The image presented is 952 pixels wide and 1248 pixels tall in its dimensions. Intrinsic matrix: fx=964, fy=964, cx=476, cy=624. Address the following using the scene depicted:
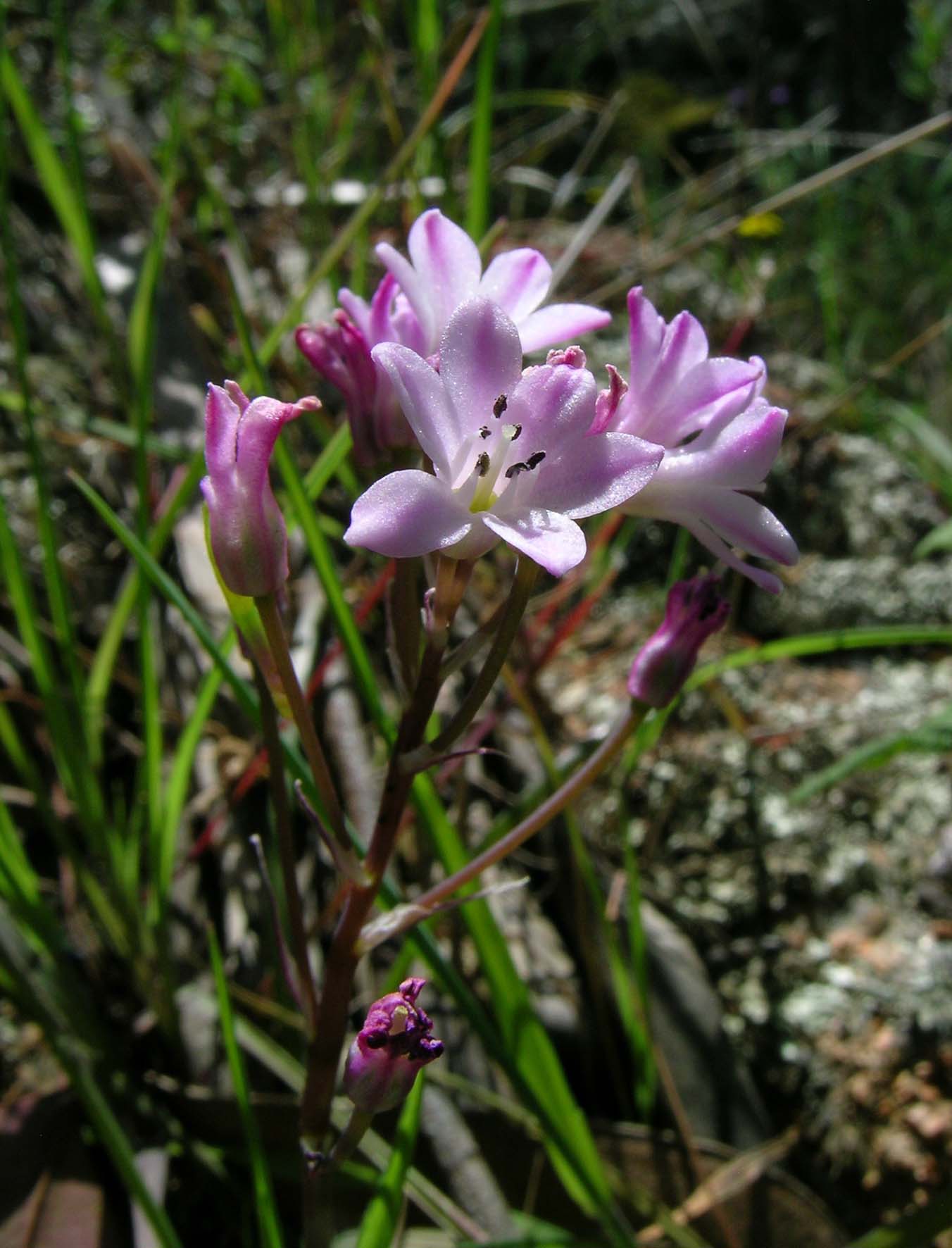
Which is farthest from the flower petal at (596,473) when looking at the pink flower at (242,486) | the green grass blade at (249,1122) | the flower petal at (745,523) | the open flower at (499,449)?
the green grass blade at (249,1122)

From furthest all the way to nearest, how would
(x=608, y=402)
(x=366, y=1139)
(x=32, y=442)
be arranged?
(x=32, y=442), (x=366, y=1139), (x=608, y=402)

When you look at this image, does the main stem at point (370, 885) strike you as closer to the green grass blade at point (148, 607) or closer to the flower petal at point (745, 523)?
the flower petal at point (745, 523)

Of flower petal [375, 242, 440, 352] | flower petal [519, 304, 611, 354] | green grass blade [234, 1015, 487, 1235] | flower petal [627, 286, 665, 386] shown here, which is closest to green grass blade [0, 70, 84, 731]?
green grass blade [234, 1015, 487, 1235]

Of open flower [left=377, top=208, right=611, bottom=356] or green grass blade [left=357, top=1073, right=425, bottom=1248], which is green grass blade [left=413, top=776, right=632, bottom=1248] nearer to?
green grass blade [left=357, top=1073, right=425, bottom=1248]

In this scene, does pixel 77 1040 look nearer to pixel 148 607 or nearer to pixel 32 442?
Result: pixel 148 607

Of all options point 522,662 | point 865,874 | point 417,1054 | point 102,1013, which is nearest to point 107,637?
point 102,1013

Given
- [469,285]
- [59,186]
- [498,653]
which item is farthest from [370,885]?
[59,186]
